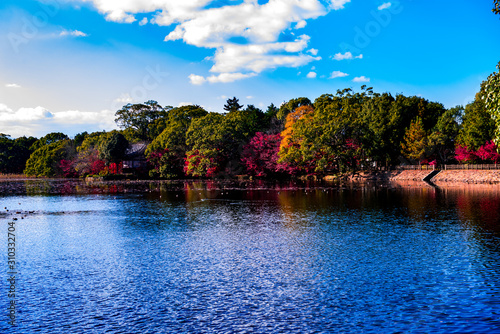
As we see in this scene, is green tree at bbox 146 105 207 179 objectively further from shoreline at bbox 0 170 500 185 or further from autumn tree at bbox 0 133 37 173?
autumn tree at bbox 0 133 37 173

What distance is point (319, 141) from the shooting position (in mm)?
85125

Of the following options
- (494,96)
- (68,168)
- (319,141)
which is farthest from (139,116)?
(494,96)

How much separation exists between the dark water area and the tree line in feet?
165

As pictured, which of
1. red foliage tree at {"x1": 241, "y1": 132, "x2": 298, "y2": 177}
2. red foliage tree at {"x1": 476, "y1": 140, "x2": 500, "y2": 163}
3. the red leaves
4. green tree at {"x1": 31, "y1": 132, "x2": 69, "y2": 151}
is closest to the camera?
red foliage tree at {"x1": 476, "y1": 140, "x2": 500, "y2": 163}

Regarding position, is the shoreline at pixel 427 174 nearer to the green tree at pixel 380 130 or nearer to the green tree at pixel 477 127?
the green tree at pixel 380 130

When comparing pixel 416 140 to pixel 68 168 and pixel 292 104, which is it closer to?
pixel 292 104

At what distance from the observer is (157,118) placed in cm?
15075

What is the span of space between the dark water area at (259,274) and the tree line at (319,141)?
50.2m

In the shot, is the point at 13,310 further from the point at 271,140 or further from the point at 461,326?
the point at 271,140

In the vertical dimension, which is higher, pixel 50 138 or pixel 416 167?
pixel 50 138

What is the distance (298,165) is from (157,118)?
75.7 meters

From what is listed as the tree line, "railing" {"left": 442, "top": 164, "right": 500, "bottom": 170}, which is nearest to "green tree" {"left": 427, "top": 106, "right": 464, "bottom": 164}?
the tree line

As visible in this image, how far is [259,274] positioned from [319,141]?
2695 inches

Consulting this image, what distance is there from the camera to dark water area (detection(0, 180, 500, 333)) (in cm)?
1374
